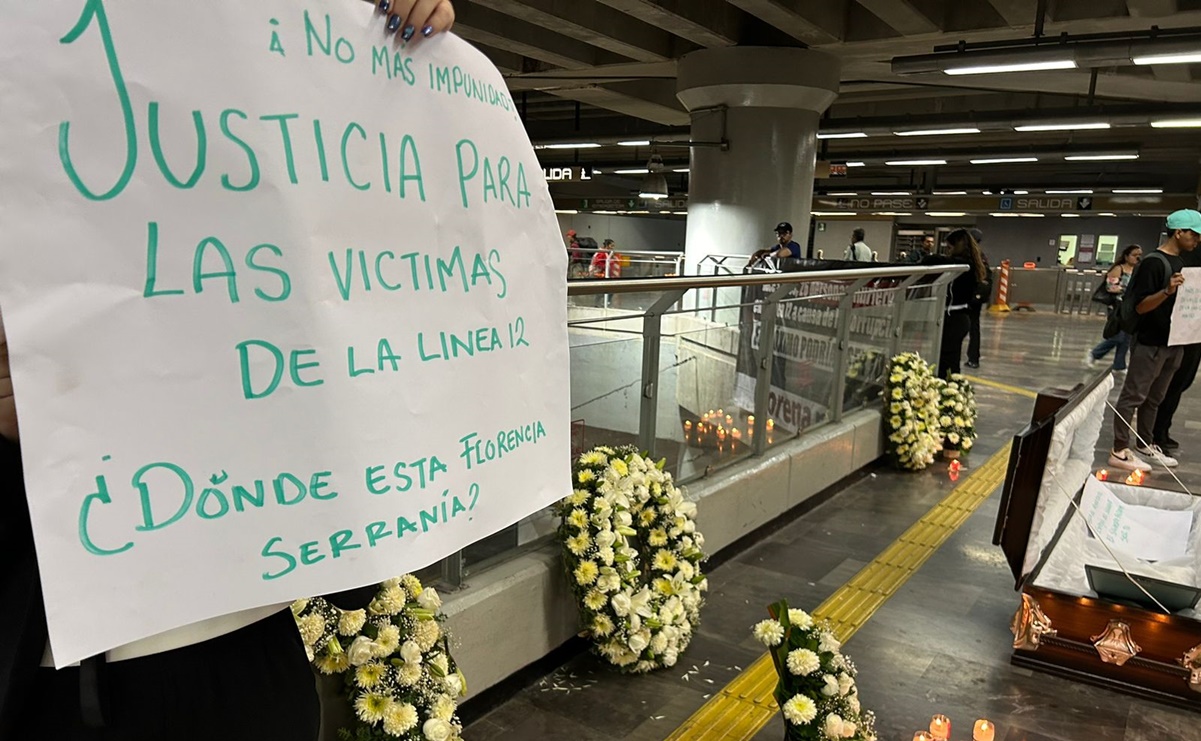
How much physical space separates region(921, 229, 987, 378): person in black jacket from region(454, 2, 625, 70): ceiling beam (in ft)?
17.8

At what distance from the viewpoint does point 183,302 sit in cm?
86

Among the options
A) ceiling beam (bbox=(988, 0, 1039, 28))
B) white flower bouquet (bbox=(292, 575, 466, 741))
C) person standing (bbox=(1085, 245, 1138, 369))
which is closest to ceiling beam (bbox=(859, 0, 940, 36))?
ceiling beam (bbox=(988, 0, 1039, 28))

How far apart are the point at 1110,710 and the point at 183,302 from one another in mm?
3179

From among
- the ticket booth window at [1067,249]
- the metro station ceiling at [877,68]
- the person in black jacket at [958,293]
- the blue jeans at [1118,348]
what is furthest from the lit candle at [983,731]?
the ticket booth window at [1067,249]

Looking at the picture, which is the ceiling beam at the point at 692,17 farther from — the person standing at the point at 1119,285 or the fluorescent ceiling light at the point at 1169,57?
the person standing at the point at 1119,285

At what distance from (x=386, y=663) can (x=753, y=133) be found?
9544 mm

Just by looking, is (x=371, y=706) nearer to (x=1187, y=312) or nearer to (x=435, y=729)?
(x=435, y=729)

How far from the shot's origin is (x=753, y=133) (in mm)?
10398

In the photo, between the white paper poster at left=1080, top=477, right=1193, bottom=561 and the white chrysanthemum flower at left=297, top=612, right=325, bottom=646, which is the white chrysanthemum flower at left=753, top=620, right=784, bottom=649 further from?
the white paper poster at left=1080, top=477, right=1193, bottom=561

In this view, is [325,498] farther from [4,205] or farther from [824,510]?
[824,510]

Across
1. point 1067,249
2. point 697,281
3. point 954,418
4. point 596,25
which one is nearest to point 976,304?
point 954,418

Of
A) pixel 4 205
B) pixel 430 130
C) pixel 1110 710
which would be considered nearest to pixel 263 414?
pixel 4 205

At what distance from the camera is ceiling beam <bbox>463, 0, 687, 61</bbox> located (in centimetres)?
834

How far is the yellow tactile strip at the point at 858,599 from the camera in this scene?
2.59m
